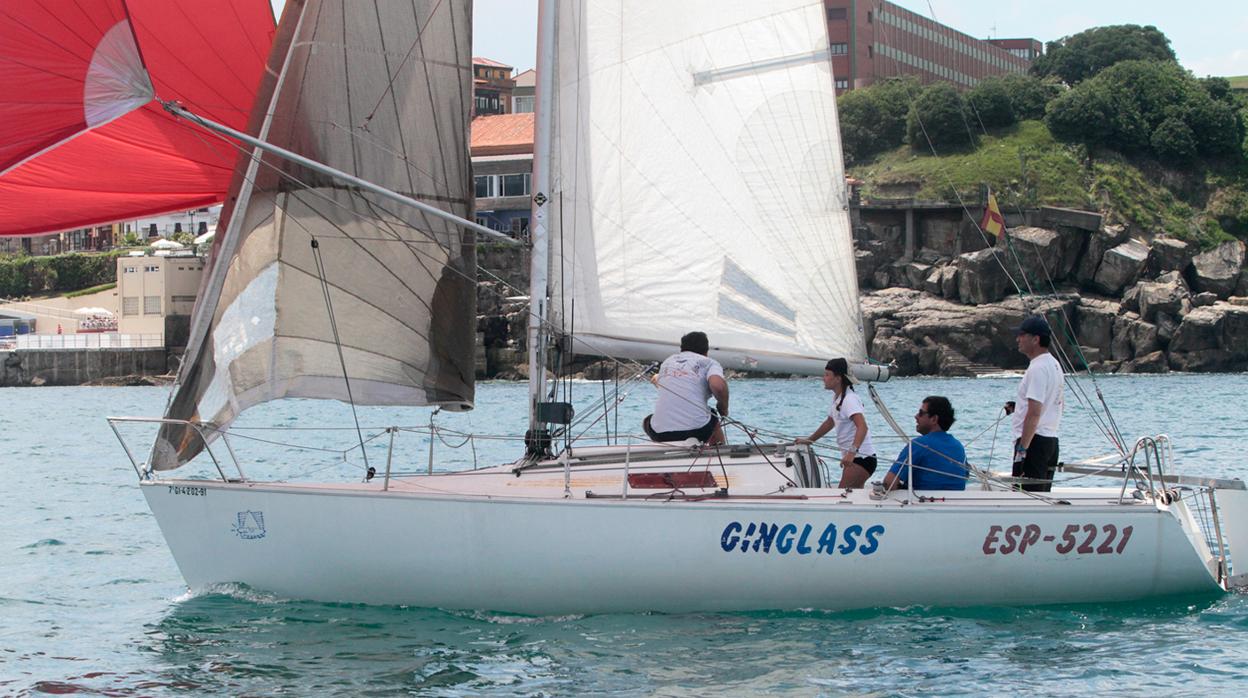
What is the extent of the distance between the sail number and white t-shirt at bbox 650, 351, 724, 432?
7.89 feet

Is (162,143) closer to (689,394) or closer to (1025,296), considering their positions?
(689,394)

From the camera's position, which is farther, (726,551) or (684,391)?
(684,391)

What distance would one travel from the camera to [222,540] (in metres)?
10.0

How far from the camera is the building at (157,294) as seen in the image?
68.8 m

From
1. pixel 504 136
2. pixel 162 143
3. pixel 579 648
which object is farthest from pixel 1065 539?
pixel 504 136

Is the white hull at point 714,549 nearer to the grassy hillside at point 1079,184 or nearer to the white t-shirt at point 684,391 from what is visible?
the white t-shirt at point 684,391

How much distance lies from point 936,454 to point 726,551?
1752mm

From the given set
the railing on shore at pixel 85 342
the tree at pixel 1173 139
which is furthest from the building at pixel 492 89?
the tree at pixel 1173 139

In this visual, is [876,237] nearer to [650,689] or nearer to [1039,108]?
[1039,108]

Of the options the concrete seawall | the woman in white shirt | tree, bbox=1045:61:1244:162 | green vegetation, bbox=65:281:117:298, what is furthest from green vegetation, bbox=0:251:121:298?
the woman in white shirt

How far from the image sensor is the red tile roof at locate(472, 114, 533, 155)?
7212 cm

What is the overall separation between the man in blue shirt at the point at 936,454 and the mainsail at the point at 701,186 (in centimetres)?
188

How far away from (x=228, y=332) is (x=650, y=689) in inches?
168

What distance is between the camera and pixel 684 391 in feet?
35.2
